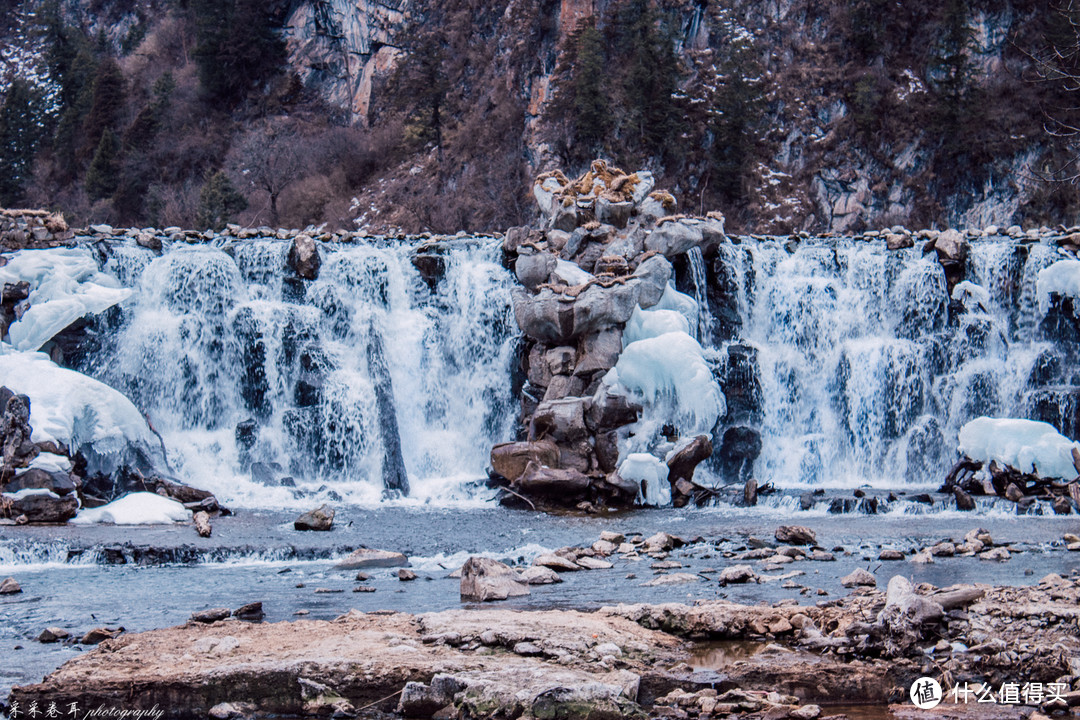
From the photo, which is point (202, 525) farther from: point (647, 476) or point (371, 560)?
point (647, 476)

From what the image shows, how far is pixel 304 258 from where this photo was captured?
82.2ft

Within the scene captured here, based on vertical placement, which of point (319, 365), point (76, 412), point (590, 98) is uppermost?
point (590, 98)

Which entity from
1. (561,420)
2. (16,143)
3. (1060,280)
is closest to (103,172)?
(16,143)

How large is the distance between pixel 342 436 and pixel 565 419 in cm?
541

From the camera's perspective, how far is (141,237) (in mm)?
24688

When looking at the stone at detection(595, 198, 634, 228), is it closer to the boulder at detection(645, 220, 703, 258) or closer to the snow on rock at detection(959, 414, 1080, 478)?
the boulder at detection(645, 220, 703, 258)

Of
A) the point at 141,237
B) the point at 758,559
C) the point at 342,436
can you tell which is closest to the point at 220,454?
the point at 342,436

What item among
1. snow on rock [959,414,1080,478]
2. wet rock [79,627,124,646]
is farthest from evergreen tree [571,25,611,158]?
wet rock [79,627,124,646]

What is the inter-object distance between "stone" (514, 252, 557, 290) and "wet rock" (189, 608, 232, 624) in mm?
15117

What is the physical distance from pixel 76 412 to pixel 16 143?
4475cm

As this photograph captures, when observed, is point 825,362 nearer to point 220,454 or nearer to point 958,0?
point 220,454

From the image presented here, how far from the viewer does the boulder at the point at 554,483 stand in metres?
19.7

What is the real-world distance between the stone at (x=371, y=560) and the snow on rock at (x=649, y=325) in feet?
32.8

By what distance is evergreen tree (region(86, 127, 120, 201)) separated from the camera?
54344 millimetres
